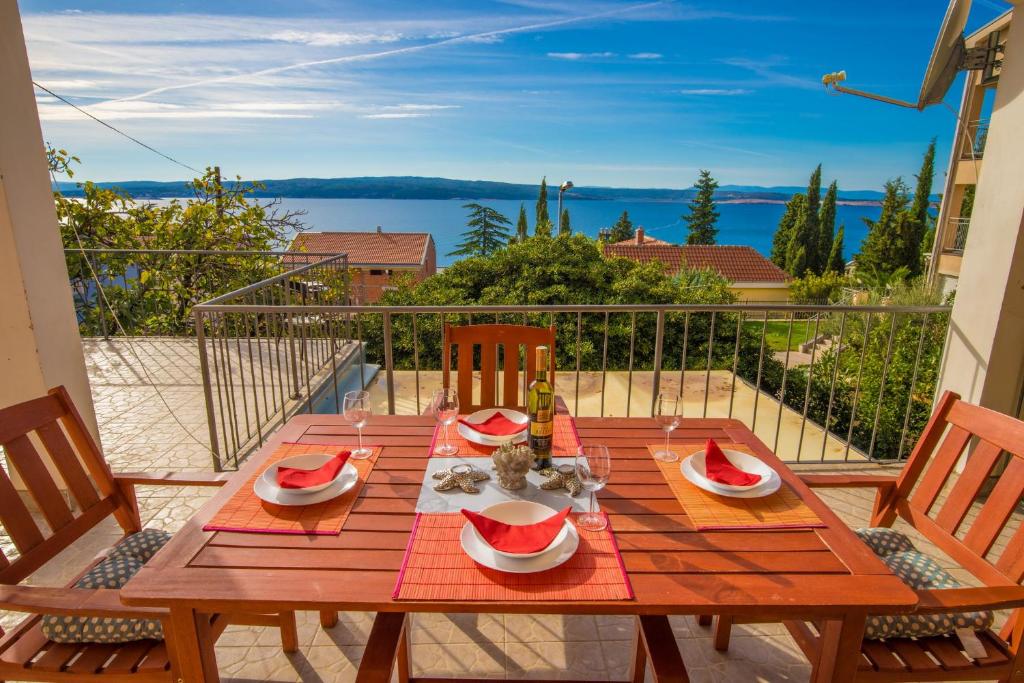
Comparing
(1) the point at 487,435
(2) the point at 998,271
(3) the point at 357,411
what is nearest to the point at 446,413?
(1) the point at 487,435

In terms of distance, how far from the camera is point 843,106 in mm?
39062

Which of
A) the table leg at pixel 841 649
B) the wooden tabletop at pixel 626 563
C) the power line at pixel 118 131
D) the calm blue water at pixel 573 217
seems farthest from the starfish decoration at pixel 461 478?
the calm blue water at pixel 573 217

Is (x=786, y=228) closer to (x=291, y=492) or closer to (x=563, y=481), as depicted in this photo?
(x=563, y=481)

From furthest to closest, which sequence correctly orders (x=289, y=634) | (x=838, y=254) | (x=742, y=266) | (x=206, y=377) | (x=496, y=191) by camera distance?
1. (x=838, y=254)
2. (x=742, y=266)
3. (x=496, y=191)
4. (x=206, y=377)
5. (x=289, y=634)

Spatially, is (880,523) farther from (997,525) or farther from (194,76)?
(194,76)

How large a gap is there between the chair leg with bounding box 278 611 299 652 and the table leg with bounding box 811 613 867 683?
173 centimetres

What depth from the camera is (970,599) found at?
129 cm

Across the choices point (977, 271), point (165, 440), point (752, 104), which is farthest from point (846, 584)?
point (752, 104)

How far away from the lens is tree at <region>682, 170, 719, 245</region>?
143 feet

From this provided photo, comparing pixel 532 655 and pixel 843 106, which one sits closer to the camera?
pixel 532 655

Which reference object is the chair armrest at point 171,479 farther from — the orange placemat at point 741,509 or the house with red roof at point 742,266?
the house with red roof at point 742,266

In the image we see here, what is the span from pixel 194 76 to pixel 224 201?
12.1 feet

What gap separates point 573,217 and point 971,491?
57.1 metres

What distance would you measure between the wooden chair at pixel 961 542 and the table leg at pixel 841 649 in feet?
0.38
